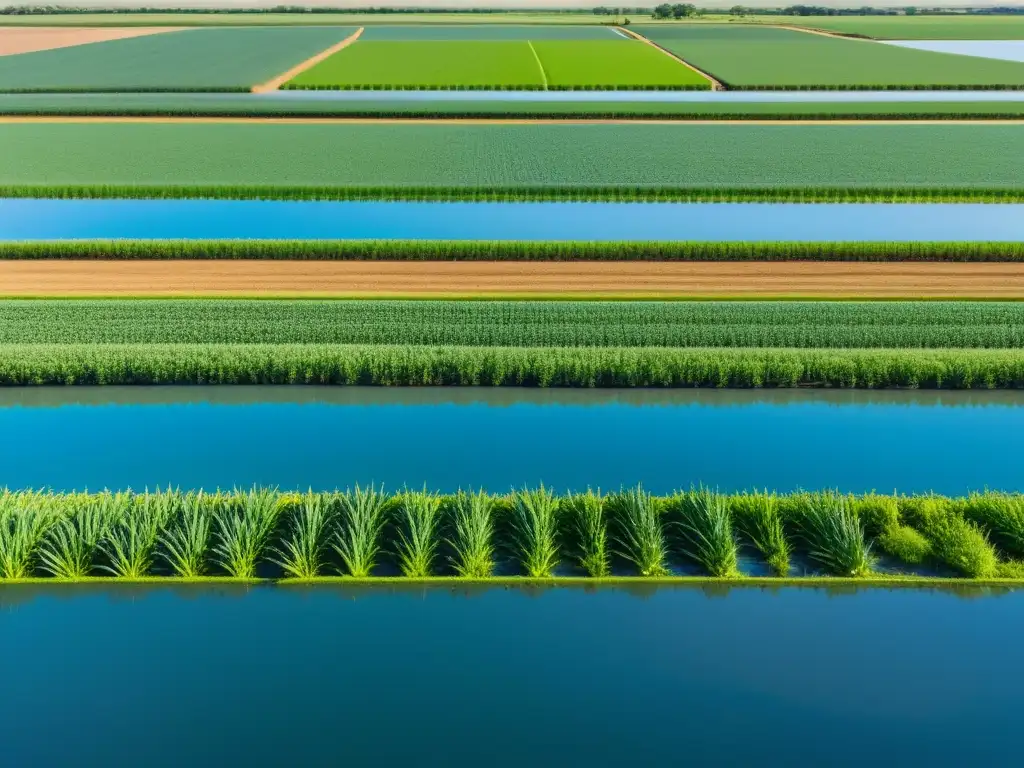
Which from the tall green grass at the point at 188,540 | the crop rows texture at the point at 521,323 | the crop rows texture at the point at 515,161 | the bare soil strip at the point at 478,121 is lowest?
the tall green grass at the point at 188,540

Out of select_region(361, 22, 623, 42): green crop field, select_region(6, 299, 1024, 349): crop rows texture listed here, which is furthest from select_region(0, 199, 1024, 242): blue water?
select_region(361, 22, 623, 42): green crop field

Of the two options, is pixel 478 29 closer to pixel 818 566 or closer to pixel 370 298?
pixel 370 298

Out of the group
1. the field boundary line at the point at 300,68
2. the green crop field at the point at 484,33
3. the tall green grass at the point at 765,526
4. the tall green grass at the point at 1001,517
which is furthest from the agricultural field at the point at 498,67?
the tall green grass at the point at 765,526

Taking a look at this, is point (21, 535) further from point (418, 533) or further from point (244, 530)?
point (418, 533)

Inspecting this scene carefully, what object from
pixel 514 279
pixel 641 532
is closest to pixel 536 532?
pixel 641 532

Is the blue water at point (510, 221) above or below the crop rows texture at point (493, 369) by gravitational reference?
above

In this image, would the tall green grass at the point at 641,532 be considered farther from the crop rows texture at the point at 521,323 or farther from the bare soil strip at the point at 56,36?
the bare soil strip at the point at 56,36
